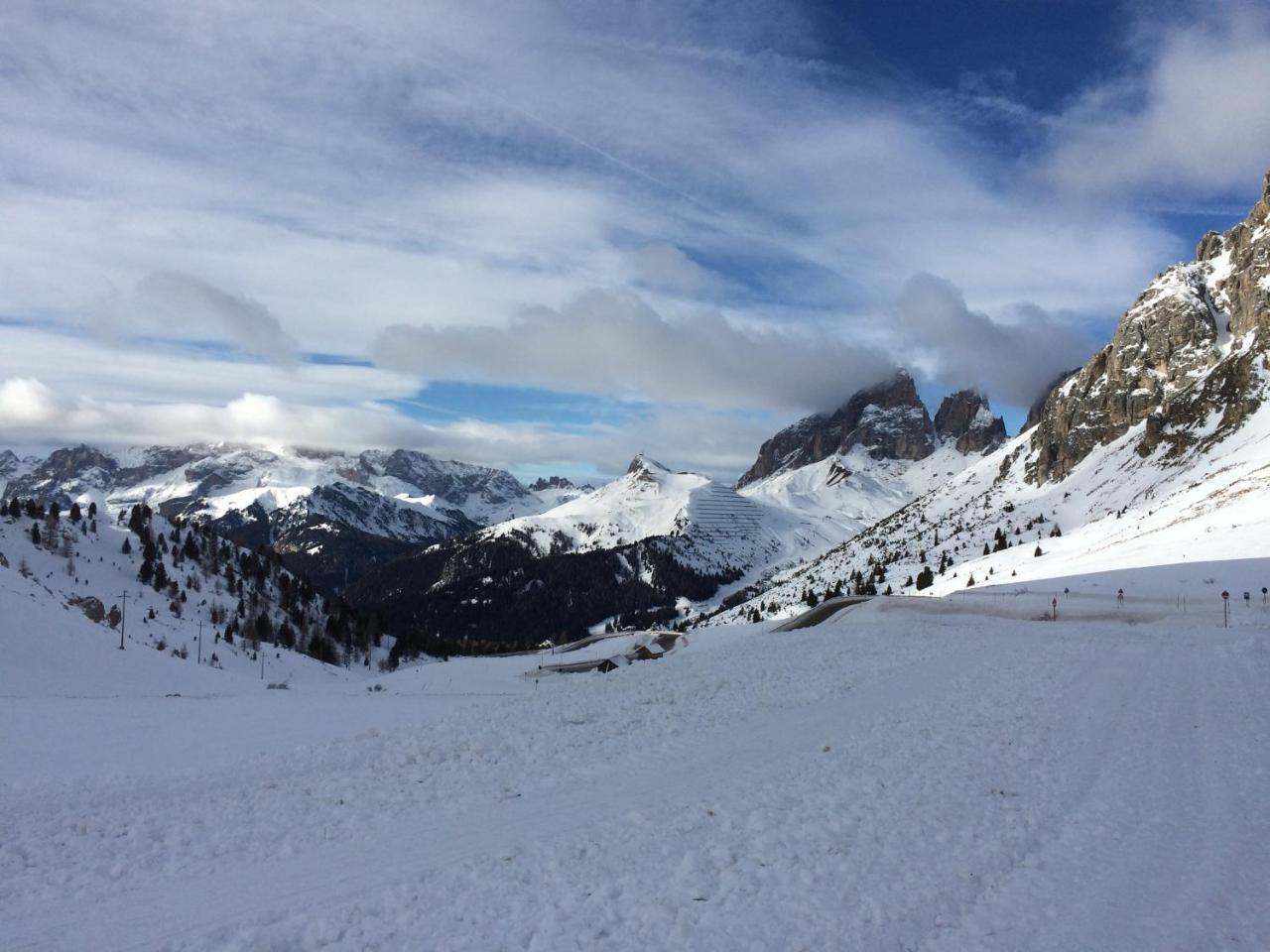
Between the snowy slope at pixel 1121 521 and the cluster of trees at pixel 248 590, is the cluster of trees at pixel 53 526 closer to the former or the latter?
the cluster of trees at pixel 248 590

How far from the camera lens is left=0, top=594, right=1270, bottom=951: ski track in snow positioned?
8.39 metres

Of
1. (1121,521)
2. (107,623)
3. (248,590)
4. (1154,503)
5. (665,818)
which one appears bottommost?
(248,590)

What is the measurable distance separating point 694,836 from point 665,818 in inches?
35.5

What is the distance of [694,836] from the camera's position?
11.2m

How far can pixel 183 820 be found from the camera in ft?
39.0

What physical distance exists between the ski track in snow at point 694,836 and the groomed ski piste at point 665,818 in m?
0.05

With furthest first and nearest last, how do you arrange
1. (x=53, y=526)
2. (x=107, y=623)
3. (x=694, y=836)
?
(x=53, y=526), (x=107, y=623), (x=694, y=836)

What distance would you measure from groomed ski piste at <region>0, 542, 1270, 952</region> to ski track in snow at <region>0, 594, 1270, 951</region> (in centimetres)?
5

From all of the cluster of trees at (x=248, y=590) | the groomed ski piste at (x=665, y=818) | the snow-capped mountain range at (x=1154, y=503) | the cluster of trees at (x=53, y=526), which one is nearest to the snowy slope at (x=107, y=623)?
the cluster of trees at (x=53, y=526)

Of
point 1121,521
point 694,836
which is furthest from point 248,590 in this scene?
point 1121,521

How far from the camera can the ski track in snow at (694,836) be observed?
27.5 ft

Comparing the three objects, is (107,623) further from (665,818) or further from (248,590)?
(665,818)

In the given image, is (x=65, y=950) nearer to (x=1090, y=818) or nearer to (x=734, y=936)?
(x=734, y=936)

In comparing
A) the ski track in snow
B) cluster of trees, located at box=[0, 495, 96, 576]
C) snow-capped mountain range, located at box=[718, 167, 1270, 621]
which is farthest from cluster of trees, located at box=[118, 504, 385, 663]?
the ski track in snow
